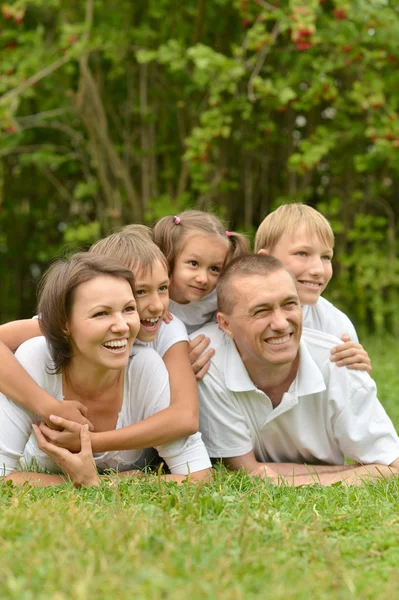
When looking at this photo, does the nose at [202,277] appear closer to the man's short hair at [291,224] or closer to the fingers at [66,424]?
the man's short hair at [291,224]

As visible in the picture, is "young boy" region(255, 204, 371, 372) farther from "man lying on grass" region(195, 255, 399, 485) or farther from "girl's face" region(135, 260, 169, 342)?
"girl's face" region(135, 260, 169, 342)

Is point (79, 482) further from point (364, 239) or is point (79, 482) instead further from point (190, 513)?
point (364, 239)

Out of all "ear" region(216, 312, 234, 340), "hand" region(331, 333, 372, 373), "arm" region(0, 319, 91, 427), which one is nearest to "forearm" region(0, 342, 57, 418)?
"arm" region(0, 319, 91, 427)

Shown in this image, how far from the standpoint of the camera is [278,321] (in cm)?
414

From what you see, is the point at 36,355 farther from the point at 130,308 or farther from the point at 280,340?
the point at 280,340

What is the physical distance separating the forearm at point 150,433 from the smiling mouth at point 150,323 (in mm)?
419

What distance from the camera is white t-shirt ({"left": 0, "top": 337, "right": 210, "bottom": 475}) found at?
13.5 ft

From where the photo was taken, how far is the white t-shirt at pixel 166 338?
14.3ft

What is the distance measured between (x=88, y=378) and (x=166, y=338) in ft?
1.62

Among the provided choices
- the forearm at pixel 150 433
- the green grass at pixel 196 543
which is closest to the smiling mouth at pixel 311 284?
the forearm at pixel 150 433

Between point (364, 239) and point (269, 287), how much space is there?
22.1 ft

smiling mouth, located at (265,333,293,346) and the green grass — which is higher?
smiling mouth, located at (265,333,293,346)

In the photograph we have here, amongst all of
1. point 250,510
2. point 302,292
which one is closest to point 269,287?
point 302,292

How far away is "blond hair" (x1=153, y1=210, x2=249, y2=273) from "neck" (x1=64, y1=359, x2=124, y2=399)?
2.49 ft
